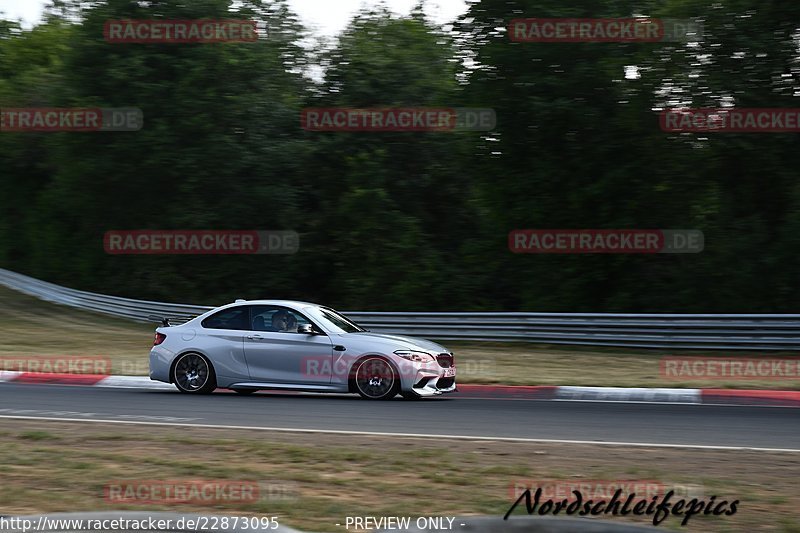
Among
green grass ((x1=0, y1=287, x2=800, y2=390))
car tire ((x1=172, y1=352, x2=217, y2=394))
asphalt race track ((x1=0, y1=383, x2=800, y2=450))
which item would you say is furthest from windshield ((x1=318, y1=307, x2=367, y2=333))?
green grass ((x1=0, y1=287, x2=800, y2=390))

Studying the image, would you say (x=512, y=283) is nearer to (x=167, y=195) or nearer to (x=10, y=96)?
(x=167, y=195)

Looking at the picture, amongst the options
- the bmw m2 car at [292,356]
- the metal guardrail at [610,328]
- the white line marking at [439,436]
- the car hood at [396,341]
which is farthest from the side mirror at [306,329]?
the metal guardrail at [610,328]

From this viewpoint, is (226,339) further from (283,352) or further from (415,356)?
(415,356)

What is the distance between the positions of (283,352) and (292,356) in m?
0.15

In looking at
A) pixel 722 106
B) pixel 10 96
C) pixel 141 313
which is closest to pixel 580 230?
pixel 722 106

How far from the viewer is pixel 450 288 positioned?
86.9ft

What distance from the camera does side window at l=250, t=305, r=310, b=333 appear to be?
523 inches

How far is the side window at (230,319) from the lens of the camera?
13.6m

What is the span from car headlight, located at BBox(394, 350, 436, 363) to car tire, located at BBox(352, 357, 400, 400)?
0.22 m

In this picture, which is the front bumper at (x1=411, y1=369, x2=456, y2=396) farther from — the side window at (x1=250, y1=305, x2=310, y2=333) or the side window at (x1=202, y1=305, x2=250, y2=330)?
the side window at (x1=202, y1=305, x2=250, y2=330)

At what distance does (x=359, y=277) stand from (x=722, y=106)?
10.9 meters

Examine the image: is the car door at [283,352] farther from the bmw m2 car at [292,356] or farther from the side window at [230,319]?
the side window at [230,319]

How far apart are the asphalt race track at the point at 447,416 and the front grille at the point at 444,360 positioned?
0.48 m

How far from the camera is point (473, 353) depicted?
19.9 meters
